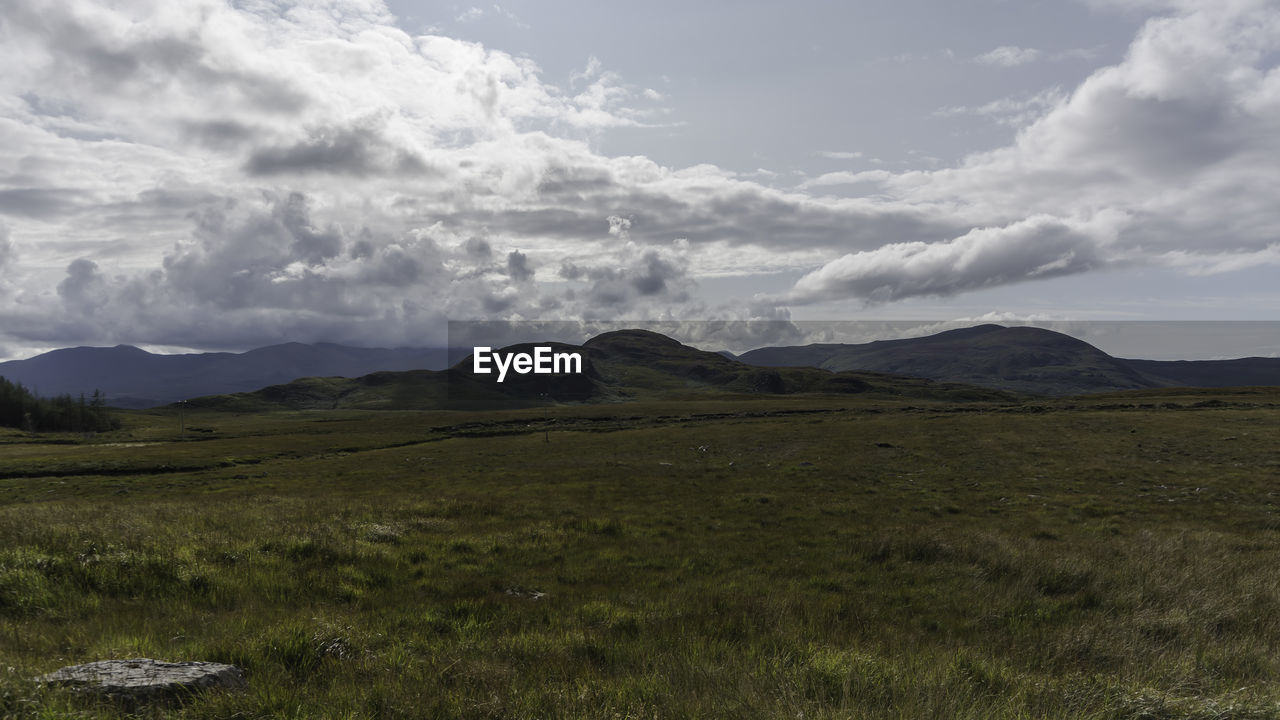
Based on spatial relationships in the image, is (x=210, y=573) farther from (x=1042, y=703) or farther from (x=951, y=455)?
(x=951, y=455)

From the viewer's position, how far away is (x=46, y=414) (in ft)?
506

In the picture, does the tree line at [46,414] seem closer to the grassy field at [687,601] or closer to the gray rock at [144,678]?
the grassy field at [687,601]

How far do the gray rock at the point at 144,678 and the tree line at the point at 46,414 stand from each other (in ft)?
687

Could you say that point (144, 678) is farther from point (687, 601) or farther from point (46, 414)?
point (46, 414)

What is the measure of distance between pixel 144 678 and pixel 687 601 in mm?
7895

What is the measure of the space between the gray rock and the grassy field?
0.25m

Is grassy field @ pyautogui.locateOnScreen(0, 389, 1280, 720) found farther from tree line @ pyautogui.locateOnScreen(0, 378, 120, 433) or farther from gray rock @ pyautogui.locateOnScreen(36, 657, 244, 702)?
tree line @ pyautogui.locateOnScreen(0, 378, 120, 433)

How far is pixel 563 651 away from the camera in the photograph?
24.1 feet

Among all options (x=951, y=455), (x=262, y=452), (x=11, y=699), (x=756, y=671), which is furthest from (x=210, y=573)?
(x=262, y=452)

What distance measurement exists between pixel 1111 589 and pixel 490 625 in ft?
40.1

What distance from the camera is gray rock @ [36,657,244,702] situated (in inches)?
202

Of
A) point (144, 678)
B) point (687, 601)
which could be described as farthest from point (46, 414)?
point (687, 601)

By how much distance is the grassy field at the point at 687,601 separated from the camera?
226 inches

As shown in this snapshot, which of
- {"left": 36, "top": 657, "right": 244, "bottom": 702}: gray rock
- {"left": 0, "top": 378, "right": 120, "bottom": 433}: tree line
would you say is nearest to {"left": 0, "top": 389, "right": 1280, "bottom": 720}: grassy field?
{"left": 36, "top": 657, "right": 244, "bottom": 702}: gray rock
